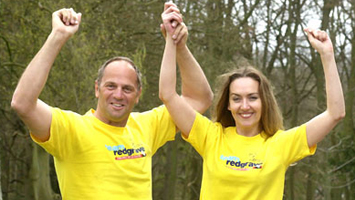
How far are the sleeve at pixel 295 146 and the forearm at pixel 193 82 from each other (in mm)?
643

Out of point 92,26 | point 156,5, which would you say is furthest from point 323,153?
point 92,26

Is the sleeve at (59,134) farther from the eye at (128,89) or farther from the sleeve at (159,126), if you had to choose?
the sleeve at (159,126)

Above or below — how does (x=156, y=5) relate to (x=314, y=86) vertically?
above

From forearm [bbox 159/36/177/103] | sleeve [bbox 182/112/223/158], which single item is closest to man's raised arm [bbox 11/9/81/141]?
forearm [bbox 159/36/177/103]

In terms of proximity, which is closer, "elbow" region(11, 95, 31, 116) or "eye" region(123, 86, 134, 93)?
"elbow" region(11, 95, 31, 116)

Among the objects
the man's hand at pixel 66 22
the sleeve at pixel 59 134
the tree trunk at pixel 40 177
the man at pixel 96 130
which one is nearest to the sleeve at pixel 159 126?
the man at pixel 96 130

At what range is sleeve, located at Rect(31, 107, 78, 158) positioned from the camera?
3.11 m

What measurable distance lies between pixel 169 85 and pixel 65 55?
6.10 meters

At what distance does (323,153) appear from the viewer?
15.3 m

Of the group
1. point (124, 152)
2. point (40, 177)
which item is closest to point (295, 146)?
point (124, 152)

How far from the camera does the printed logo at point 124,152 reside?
330 cm

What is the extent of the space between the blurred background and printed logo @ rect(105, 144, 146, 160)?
16.8 ft

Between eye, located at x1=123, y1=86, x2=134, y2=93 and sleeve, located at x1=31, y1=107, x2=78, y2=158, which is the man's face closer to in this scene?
eye, located at x1=123, y1=86, x2=134, y2=93

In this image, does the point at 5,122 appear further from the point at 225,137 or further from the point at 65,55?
the point at 225,137
